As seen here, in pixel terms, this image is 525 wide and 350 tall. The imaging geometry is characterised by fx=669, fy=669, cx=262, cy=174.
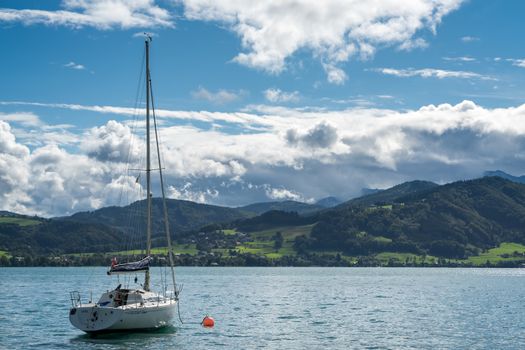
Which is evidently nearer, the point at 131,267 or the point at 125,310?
the point at 125,310

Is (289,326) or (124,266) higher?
(124,266)

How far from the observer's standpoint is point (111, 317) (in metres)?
63.0

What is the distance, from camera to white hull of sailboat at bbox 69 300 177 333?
6303 centimetres

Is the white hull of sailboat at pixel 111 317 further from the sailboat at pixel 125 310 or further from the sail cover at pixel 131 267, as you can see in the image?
the sail cover at pixel 131 267

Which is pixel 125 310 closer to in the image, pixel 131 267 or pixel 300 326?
pixel 131 267

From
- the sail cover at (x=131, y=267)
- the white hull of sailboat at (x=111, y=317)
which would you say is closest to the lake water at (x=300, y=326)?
the white hull of sailboat at (x=111, y=317)

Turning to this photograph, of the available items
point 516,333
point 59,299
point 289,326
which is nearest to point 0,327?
point 289,326

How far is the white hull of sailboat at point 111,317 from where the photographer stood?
6303 centimetres

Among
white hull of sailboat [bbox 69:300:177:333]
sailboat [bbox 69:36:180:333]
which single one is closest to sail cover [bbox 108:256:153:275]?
sailboat [bbox 69:36:180:333]

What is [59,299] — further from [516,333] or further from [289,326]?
[516,333]

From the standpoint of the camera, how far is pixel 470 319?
91.2 m

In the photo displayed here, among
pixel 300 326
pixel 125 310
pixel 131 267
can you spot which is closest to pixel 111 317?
pixel 125 310

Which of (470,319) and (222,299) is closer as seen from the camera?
(470,319)

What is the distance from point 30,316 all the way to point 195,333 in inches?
1179
